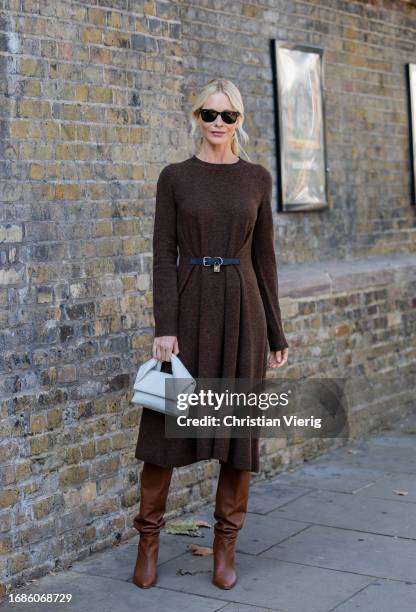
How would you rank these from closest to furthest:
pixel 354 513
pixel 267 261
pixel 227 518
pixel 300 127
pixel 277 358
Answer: pixel 227 518 → pixel 267 261 → pixel 277 358 → pixel 354 513 → pixel 300 127

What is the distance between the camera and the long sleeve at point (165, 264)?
14.8 ft

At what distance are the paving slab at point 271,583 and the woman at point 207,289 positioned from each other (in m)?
0.11

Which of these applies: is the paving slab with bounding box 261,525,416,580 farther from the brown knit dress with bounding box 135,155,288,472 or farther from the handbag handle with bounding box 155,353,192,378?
the handbag handle with bounding box 155,353,192,378

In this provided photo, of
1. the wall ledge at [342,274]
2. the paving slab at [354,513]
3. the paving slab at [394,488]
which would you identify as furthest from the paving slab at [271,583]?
the wall ledge at [342,274]

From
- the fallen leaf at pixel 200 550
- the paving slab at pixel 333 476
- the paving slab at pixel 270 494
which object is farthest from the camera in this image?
the paving slab at pixel 333 476

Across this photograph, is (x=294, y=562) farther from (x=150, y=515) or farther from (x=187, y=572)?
(x=150, y=515)

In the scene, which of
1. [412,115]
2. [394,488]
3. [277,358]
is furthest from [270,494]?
[412,115]

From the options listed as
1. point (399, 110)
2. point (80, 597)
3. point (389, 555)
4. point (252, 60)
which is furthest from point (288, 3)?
point (80, 597)

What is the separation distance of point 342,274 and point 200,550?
301cm

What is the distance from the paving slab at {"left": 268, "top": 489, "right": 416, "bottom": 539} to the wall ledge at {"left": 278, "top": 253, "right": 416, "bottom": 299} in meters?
1.37

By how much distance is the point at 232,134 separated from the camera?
15.1ft

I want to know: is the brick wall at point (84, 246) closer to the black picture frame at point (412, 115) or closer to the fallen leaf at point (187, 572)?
the fallen leaf at point (187, 572)

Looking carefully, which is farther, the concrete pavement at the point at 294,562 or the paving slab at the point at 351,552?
the paving slab at the point at 351,552

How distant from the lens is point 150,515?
182 inches
